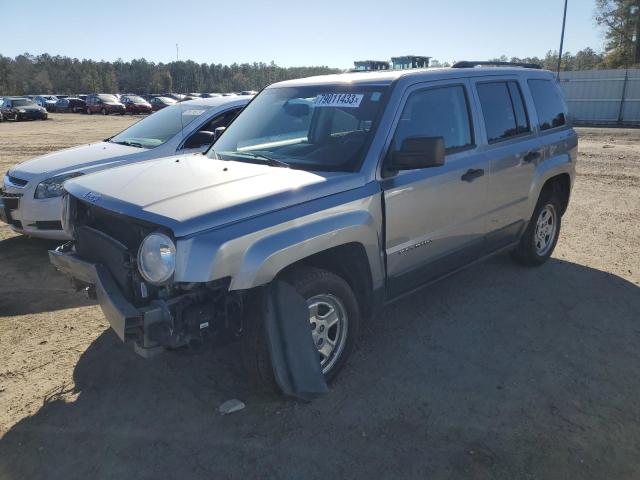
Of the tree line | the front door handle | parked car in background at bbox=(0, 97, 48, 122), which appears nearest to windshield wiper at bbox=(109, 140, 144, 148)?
the front door handle

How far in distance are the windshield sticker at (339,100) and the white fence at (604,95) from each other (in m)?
24.8

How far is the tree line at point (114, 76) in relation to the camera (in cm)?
8756

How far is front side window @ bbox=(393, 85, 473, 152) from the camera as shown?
3605 millimetres

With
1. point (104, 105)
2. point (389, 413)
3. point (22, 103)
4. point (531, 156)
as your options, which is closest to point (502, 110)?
point (531, 156)

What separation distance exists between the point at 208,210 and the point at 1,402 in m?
1.98

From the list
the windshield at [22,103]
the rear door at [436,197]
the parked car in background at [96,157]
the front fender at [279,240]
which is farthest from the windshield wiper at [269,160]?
the windshield at [22,103]

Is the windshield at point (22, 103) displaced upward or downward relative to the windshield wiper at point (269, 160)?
upward

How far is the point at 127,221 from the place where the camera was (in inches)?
112

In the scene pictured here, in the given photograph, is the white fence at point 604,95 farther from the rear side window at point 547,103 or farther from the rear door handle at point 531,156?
the rear door handle at point 531,156

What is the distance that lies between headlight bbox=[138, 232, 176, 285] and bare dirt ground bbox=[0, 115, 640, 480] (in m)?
0.58

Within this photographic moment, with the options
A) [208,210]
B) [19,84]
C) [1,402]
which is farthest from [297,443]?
[19,84]

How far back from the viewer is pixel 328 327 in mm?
3309

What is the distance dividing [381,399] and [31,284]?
3937 millimetres

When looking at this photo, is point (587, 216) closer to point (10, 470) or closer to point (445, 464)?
point (445, 464)
